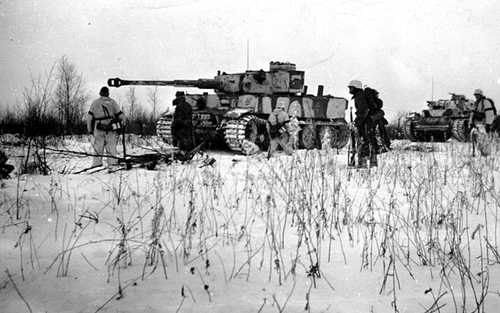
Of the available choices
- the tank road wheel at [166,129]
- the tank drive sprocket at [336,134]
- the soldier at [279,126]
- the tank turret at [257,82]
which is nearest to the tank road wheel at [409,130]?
the tank drive sprocket at [336,134]

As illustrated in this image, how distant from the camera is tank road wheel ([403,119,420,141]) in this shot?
2517 cm

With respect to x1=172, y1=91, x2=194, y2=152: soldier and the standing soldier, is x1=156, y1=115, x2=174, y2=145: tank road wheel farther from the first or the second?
the standing soldier

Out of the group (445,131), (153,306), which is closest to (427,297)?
(153,306)

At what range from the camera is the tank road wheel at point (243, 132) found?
13.6m

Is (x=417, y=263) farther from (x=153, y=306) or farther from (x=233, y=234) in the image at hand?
(x=153, y=306)

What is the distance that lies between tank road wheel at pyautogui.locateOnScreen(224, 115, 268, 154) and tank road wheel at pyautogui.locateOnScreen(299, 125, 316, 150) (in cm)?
237

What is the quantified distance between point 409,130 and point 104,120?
1961 centimetres

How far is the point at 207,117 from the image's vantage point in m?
14.7

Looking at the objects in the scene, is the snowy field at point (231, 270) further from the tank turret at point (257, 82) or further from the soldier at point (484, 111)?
the tank turret at point (257, 82)

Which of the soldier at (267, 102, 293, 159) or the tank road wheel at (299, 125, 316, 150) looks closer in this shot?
the soldier at (267, 102, 293, 159)

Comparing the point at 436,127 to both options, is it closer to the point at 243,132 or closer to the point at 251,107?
the point at 251,107

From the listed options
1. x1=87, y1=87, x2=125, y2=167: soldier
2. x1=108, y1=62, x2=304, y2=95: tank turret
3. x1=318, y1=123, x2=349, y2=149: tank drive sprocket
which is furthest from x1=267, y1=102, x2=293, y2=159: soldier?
x1=318, y1=123, x2=349, y2=149: tank drive sprocket

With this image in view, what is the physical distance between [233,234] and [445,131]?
22.8 meters

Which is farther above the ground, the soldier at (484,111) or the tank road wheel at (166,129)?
the soldier at (484,111)
